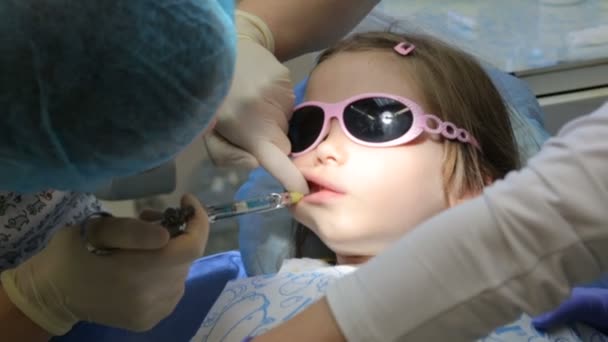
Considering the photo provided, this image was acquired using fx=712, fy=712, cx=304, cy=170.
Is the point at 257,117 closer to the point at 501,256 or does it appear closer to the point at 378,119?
the point at 378,119

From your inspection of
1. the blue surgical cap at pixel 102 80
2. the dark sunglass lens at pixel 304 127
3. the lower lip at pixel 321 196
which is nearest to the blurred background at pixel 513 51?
the dark sunglass lens at pixel 304 127

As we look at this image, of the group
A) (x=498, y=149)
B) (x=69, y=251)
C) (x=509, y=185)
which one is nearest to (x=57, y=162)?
(x=69, y=251)

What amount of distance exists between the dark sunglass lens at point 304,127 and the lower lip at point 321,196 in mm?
99

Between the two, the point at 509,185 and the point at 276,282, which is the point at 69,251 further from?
the point at 509,185

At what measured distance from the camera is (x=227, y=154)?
1.37 metres

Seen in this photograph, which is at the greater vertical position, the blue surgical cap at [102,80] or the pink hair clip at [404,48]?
the blue surgical cap at [102,80]

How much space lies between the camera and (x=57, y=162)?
736 millimetres

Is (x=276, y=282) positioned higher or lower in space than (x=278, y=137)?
lower

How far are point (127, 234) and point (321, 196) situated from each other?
44 cm

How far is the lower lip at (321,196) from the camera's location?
50.6 inches

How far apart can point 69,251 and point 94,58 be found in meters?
0.42

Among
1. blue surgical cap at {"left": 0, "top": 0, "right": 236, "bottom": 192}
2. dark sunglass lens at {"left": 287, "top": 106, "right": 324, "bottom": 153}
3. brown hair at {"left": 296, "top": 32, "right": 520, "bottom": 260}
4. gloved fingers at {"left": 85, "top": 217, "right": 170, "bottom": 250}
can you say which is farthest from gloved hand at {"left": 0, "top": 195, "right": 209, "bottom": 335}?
brown hair at {"left": 296, "top": 32, "right": 520, "bottom": 260}

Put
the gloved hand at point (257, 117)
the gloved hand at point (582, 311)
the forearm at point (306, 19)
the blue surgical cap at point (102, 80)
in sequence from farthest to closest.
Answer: the forearm at point (306, 19), the gloved hand at point (257, 117), the gloved hand at point (582, 311), the blue surgical cap at point (102, 80)

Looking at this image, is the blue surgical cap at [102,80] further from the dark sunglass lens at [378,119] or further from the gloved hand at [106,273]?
the dark sunglass lens at [378,119]
